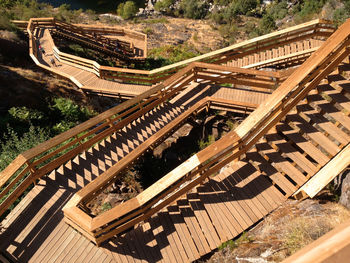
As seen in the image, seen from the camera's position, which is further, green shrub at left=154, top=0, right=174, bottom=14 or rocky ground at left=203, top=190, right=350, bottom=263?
green shrub at left=154, top=0, right=174, bottom=14

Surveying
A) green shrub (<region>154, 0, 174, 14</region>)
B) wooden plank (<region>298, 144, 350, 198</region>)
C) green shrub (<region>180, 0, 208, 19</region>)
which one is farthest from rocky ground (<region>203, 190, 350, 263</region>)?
green shrub (<region>154, 0, 174, 14</region>)

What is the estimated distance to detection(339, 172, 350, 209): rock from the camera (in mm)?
4185

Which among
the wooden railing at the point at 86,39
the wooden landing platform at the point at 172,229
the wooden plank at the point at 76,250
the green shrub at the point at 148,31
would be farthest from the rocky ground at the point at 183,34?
the wooden plank at the point at 76,250

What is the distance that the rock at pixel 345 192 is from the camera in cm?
418

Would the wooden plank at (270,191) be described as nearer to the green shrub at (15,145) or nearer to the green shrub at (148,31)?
the green shrub at (15,145)

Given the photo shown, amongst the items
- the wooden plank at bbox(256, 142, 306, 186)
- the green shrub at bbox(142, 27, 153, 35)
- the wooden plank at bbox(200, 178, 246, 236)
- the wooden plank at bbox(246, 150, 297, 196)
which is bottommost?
the wooden plank at bbox(200, 178, 246, 236)

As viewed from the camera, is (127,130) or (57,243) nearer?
(57,243)

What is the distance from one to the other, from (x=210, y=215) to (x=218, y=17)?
35.6m

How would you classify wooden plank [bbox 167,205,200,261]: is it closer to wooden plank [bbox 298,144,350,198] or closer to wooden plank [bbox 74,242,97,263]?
wooden plank [bbox 74,242,97,263]

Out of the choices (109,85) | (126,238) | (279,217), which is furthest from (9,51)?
(279,217)

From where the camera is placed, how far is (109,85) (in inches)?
491

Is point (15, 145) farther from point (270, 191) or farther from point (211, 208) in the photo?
point (270, 191)

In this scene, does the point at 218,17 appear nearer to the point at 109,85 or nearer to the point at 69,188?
the point at 109,85

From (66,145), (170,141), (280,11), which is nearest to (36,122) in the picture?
(66,145)
